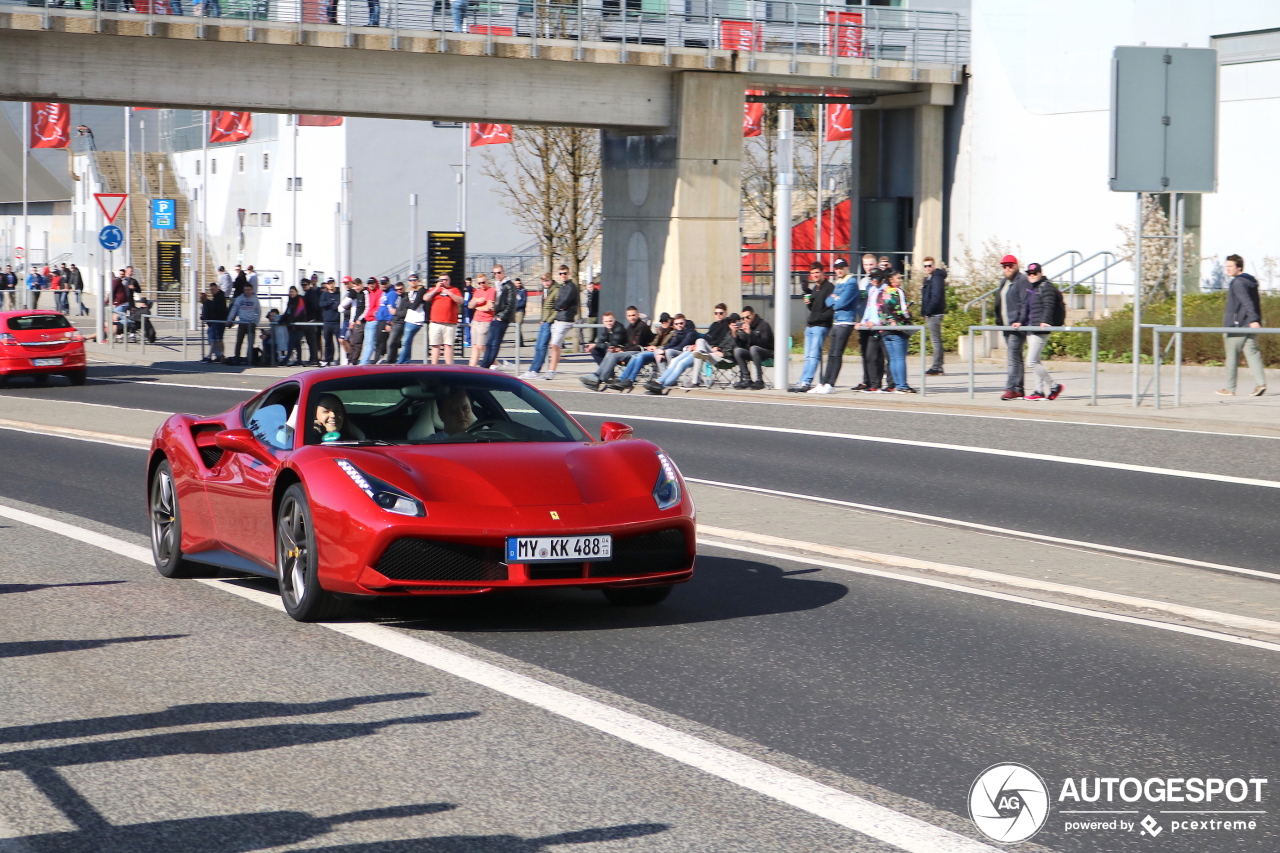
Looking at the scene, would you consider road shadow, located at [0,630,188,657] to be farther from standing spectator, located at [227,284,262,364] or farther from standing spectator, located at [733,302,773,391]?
standing spectator, located at [227,284,262,364]

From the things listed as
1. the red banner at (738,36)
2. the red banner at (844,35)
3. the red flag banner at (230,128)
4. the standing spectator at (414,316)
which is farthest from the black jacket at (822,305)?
the red flag banner at (230,128)

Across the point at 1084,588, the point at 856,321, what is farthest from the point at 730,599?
the point at 856,321

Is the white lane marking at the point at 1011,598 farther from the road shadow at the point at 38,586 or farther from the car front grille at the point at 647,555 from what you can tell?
the road shadow at the point at 38,586

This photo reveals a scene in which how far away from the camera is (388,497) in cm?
757

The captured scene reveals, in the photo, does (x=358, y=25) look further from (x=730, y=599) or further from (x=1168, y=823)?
(x=1168, y=823)

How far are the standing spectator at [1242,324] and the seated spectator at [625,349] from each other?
8.76 meters

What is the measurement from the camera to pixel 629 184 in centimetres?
4253

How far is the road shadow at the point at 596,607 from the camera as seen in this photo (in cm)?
805

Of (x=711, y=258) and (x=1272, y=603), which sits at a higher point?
(x=711, y=258)

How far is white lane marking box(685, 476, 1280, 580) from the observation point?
9.99 m

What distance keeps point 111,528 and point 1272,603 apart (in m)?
7.55

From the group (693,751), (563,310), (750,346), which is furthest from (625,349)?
(693,751)

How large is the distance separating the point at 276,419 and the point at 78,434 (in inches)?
478

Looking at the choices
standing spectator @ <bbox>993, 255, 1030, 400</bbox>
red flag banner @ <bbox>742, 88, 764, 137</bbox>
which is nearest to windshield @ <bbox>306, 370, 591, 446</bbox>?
standing spectator @ <bbox>993, 255, 1030, 400</bbox>
